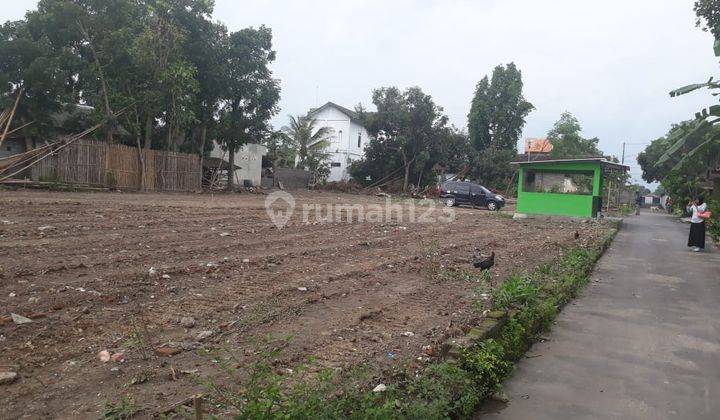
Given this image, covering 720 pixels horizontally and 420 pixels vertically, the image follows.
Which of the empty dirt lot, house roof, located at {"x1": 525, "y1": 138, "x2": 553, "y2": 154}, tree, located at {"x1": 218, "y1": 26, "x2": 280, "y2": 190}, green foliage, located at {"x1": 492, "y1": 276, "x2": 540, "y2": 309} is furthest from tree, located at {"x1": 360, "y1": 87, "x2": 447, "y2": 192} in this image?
green foliage, located at {"x1": 492, "y1": 276, "x2": 540, "y2": 309}

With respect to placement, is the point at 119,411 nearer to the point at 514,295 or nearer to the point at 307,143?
the point at 514,295

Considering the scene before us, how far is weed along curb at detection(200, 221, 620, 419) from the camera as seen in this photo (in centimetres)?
279

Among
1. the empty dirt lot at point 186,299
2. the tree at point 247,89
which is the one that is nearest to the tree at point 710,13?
the empty dirt lot at point 186,299

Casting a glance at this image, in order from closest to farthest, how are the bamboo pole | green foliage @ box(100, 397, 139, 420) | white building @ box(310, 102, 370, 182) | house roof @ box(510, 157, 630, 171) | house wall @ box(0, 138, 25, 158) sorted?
green foliage @ box(100, 397, 139, 420)
the bamboo pole
house wall @ box(0, 138, 25, 158)
house roof @ box(510, 157, 630, 171)
white building @ box(310, 102, 370, 182)

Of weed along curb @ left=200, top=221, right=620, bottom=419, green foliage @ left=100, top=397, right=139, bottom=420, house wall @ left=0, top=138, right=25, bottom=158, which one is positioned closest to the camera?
weed along curb @ left=200, top=221, right=620, bottom=419

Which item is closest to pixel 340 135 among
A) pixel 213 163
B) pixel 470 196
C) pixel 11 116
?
pixel 213 163

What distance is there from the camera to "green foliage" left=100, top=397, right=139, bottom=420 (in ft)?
9.57

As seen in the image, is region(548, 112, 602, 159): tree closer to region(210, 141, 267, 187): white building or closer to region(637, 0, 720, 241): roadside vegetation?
region(637, 0, 720, 241): roadside vegetation

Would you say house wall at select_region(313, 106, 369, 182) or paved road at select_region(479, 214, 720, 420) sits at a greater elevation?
house wall at select_region(313, 106, 369, 182)

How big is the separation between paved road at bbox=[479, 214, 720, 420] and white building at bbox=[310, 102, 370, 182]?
3466cm

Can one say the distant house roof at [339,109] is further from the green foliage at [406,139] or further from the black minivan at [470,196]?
the black minivan at [470,196]

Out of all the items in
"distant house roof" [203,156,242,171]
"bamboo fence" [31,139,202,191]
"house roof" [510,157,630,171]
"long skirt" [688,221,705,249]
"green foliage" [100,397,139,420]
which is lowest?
"green foliage" [100,397,139,420]

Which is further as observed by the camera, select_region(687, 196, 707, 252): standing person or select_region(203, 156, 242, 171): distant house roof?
select_region(203, 156, 242, 171): distant house roof

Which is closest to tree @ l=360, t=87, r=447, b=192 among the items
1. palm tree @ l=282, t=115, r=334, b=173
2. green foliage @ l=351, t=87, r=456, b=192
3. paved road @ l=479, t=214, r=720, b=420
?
green foliage @ l=351, t=87, r=456, b=192
